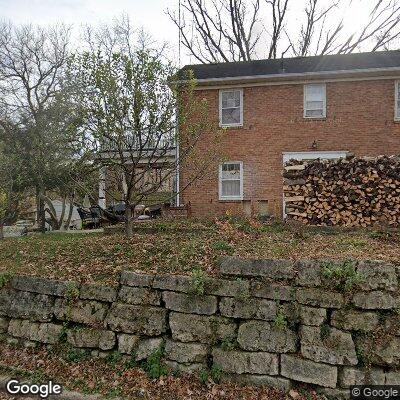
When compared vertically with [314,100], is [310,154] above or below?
below

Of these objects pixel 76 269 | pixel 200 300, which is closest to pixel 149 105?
pixel 76 269

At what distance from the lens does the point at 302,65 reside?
12.9m

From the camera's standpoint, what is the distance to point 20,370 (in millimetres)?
3543

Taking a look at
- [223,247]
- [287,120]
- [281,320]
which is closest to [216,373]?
[281,320]

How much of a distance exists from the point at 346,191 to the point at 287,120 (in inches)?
239

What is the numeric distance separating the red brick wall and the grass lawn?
637 cm

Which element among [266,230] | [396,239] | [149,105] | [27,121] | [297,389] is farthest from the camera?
[27,121]

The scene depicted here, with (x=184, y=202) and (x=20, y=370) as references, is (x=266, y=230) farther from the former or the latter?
(x=184, y=202)

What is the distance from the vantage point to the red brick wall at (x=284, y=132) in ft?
37.7

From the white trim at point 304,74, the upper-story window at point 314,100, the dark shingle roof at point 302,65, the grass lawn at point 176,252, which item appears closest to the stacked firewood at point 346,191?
the grass lawn at point 176,252

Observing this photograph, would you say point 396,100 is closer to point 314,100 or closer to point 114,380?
point 314,100

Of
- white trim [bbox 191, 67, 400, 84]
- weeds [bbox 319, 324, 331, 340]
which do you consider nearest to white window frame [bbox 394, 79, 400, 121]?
white trim [bbox 191, 67, 400, 84]

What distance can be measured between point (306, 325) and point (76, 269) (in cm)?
290

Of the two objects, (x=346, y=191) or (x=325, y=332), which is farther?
(x=346, y=191)
